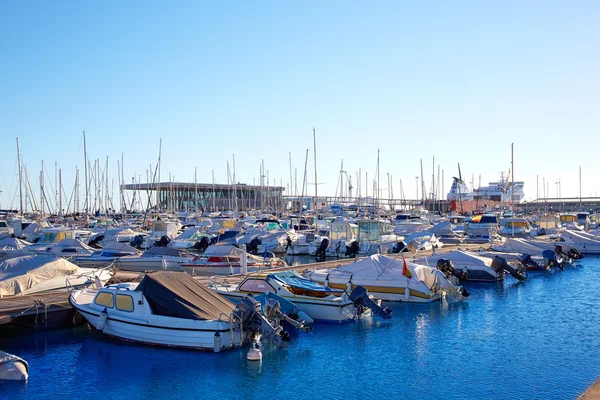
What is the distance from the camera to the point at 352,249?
160 feet

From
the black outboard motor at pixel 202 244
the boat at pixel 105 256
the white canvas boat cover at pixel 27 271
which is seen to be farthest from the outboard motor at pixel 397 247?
the white canvas boat cover at pixel 27 271

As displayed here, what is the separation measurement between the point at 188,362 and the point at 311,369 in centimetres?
392

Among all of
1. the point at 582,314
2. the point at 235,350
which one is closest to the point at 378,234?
the point at 582,314

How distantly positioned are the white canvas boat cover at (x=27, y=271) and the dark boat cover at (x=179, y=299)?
7957mm

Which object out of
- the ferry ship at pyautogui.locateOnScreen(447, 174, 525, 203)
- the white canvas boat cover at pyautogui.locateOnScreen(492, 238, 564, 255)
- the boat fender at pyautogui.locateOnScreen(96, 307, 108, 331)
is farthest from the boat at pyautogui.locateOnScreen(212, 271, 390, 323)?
the ferry ship at pyautogui.locateOnScreen(447, 174, 525, 203)

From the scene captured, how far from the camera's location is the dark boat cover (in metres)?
20.8

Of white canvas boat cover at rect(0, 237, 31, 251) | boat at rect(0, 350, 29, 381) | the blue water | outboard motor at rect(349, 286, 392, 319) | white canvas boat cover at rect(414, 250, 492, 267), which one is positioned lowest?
the blue water

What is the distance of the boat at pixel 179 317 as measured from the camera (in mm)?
20391

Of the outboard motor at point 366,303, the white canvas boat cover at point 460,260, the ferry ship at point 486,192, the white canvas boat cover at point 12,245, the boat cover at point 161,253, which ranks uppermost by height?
the ferry ship at point 486,192

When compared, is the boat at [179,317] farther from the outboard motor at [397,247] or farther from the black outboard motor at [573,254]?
the black outboard motor at [573,254]

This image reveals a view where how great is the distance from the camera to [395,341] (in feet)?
75.4

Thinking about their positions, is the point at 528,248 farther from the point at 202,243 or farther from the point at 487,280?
the point at 202,243

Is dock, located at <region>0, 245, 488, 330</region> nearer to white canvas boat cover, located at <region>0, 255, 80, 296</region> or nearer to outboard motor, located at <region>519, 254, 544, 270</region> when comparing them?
white canvas boat cover, located at <region>0, 255, 80, 296</region>

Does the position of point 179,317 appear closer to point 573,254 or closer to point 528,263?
point 528,263
